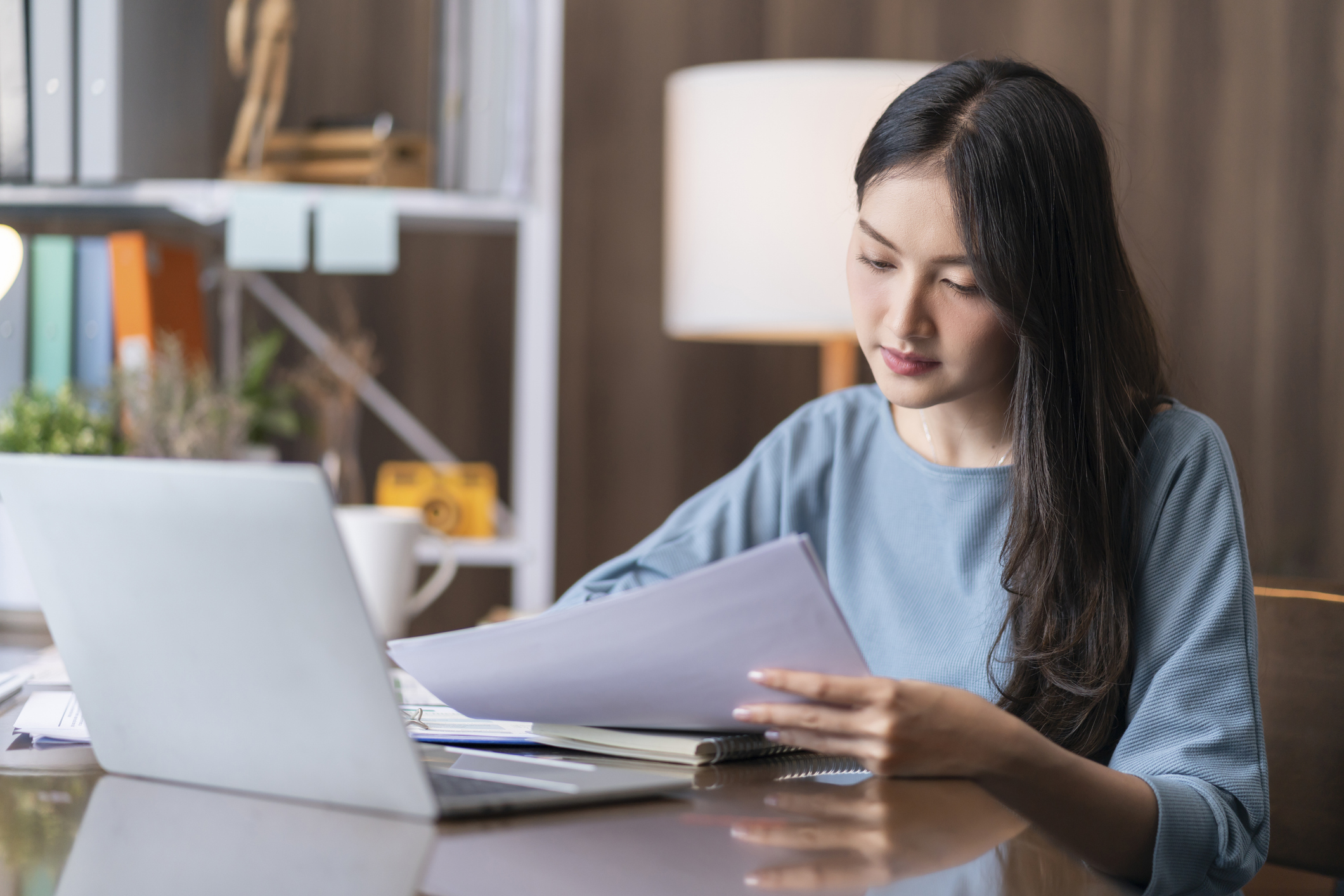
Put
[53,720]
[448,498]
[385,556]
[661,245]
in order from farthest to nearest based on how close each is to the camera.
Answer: [661,245] < [448,498] < [385,556] < [53,720]

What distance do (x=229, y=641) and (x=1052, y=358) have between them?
63cm

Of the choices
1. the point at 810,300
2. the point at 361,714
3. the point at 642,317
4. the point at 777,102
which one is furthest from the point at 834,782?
the point at 642,317

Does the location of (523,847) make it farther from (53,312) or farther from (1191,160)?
(1191,160)

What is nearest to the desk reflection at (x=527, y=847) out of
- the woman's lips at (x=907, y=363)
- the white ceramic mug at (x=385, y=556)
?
the woman's lips at (x=907, y=363)

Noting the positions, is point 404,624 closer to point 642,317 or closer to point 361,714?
point 642,317

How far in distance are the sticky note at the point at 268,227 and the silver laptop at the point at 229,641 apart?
1.11m

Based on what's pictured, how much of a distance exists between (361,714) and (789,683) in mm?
200

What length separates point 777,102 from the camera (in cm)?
159

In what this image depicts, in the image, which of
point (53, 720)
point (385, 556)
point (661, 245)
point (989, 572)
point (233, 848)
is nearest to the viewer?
point (233, 848)

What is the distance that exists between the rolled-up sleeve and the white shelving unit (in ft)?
3.12

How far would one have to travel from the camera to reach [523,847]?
49cm

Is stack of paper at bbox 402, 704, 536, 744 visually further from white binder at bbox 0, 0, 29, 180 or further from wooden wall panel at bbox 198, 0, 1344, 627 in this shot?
wooden wall panel at bbox 198, 0, 1344, 627

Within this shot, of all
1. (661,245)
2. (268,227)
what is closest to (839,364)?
(661,245)

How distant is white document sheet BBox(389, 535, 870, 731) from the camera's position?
0.53 m
